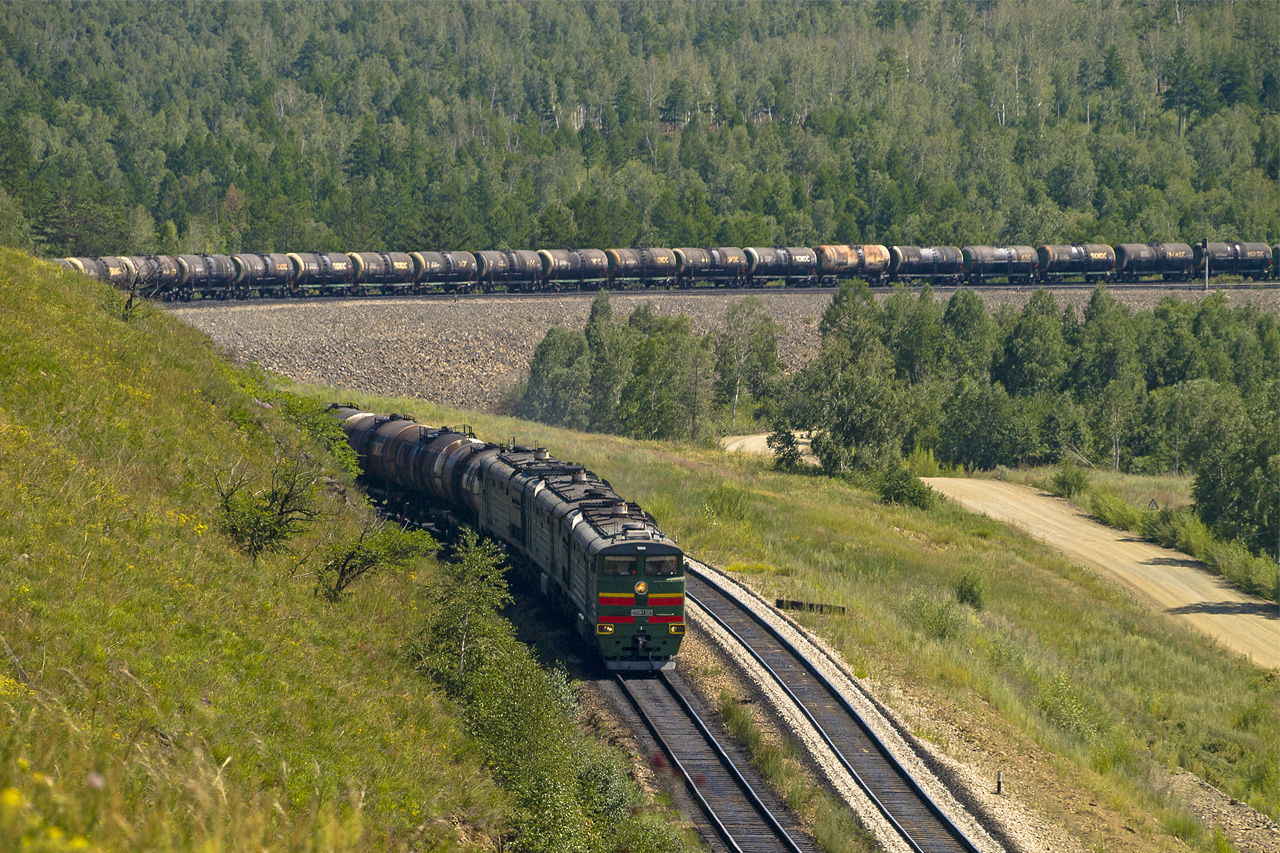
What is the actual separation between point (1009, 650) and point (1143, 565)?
85.4ft

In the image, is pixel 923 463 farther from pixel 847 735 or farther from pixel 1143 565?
pixel 847 735

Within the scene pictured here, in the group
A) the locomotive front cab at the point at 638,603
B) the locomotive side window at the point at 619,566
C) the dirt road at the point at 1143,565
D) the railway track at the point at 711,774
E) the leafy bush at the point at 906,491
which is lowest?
the dirt road at the point at 1143,565

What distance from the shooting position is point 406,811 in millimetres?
13977

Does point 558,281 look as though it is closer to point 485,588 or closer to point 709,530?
point 709,530

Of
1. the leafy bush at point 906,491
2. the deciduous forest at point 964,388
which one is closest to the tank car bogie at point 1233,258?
the deciduous forest at point 964,388

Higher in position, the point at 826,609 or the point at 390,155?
the point at 390,155

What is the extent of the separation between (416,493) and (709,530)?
10092 mm

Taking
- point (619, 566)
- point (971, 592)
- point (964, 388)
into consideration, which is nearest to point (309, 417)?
point (619, 566)

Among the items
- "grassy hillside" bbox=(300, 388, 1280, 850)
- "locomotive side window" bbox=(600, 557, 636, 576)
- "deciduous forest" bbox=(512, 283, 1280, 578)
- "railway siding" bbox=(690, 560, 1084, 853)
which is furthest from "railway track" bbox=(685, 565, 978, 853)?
"deciduous forest" bbox=(512, 283, 1280, 578)

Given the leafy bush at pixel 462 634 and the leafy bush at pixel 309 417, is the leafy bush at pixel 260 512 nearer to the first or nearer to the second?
the leafy bush at pixel 462 634

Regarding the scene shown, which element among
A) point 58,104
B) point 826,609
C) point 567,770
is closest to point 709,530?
point 826,609

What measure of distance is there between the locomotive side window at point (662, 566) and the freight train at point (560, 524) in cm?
2

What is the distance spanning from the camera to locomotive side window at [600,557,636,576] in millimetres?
23922

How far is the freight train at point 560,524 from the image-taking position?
24.1m
